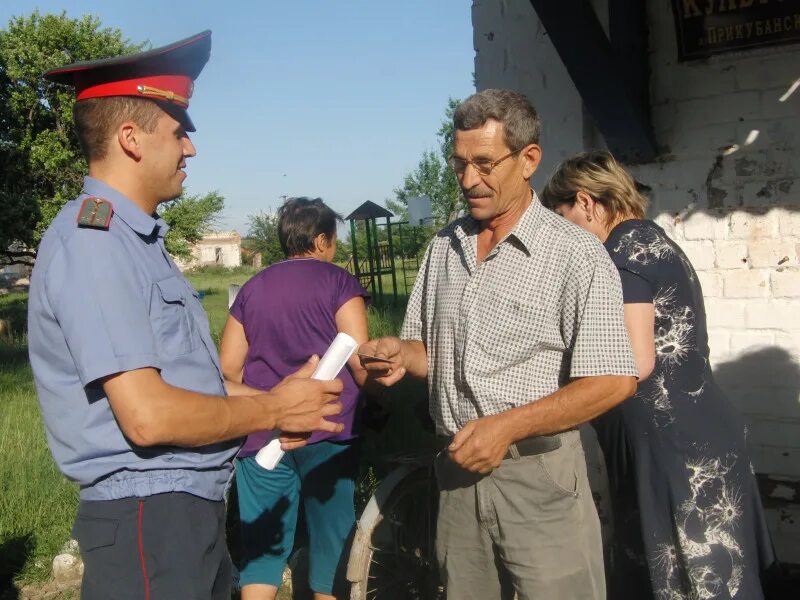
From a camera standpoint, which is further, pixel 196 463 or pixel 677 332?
pixel 677 332

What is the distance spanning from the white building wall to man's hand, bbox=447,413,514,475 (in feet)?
6.73

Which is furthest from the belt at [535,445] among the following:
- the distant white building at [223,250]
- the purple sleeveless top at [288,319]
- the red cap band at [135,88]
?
the distant white building at [223,250]

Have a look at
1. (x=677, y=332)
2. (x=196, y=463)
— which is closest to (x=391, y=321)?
(x=677, y=332)

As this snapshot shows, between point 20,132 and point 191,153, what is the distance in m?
28.1

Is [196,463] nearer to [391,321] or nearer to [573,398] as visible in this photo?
[573,398]

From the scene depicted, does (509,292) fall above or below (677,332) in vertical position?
above

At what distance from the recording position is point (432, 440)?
4555mm

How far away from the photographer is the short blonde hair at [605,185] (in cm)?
289

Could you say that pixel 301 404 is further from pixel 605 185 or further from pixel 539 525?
pixel 605 185

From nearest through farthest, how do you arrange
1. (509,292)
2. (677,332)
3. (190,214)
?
(509,292) < (677,332) < (190,214)

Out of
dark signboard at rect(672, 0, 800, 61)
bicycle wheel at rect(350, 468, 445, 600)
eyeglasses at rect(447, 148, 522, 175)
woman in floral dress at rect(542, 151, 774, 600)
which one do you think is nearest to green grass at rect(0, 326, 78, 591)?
bicycle wheel at rect(350, 468, 445, 600)

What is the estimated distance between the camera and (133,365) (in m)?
1.77

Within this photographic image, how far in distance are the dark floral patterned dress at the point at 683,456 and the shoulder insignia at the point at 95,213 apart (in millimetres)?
1621

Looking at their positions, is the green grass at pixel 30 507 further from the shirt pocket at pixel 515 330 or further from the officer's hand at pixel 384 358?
the shirt pocket at pixel 515 330
